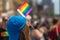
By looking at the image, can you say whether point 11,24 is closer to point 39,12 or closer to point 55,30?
point 55,30

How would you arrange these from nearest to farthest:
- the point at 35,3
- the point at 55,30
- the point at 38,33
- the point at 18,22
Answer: the point at 18,22 < the point at 38,33 < the point at 55,30 < the point at 35,3

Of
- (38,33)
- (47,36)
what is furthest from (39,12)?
(38,33)

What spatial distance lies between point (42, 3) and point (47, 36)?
5849 mm

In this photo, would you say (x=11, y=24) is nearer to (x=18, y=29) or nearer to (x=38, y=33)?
(x=18, y=29)

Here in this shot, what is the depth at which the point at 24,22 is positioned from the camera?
2955mm

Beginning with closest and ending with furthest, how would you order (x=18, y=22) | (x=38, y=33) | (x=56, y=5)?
(x=18, y=22), (x=38, y=33), (x=56, y=5)

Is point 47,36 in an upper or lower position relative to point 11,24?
lower

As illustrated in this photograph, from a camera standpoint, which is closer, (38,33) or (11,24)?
(11,24)

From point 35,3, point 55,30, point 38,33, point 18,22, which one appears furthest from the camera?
point 35,3

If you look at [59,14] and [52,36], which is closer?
[52,36]

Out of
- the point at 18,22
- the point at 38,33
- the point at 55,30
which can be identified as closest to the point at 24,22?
the point at 18,22

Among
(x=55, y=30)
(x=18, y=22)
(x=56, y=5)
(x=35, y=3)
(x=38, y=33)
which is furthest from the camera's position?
(x=35, y=3)

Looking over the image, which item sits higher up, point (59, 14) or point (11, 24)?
point (11, 24)

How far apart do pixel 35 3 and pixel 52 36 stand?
6.35m
